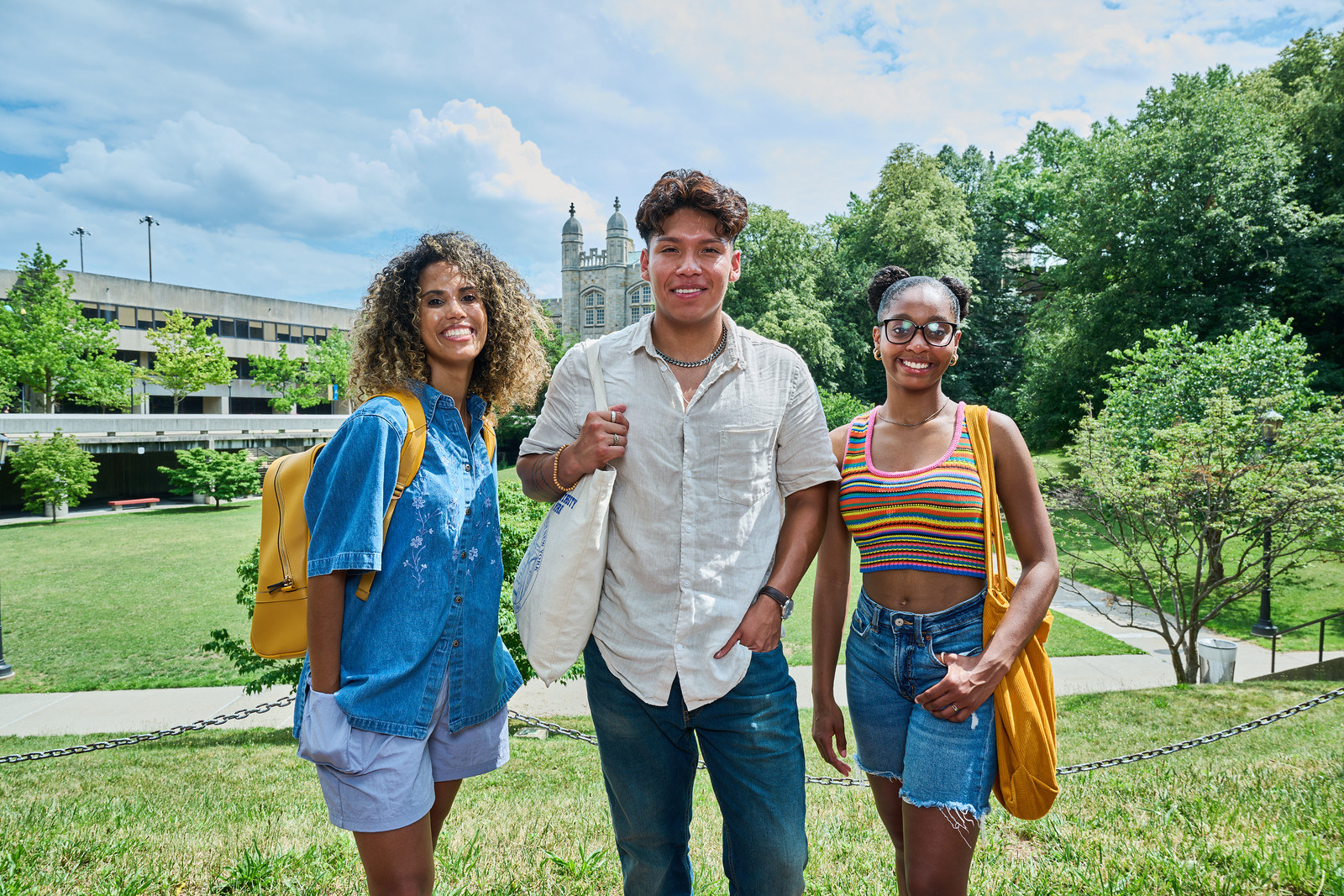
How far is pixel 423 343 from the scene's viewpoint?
258 cm

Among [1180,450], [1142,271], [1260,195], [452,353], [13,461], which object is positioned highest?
[1260,195]

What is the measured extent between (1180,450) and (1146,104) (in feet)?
81.0

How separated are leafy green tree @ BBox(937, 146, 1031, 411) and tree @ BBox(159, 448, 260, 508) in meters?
33.3

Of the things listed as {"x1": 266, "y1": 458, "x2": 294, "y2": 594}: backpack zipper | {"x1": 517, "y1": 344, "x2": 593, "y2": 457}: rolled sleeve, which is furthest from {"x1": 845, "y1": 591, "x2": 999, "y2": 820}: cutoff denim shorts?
{"x1": 266, "y1": 458, "x2": 294, "y2": 594}: backpack zipper

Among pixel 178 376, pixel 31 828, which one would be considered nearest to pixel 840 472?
pixel 31 828

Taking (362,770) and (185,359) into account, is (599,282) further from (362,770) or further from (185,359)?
(362,770)

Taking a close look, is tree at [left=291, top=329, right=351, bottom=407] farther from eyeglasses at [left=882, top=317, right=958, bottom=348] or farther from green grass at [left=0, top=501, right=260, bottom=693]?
eyeglasses at [left=882, top=317, right=958, bottom=348]

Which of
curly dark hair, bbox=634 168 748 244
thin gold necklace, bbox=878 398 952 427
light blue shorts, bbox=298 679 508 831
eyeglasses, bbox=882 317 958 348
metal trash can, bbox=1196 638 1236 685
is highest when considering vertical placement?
curly dark hair, bbox=634 168 748 244

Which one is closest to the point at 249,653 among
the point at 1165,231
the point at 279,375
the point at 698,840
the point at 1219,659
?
the point at 698,840

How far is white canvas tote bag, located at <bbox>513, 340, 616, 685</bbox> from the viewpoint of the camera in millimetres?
2307

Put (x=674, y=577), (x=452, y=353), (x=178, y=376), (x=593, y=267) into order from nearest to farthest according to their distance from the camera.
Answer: (x=674, y=577) → (x=452, y=353) → (x=178, y=376) → (x=593, y=267)

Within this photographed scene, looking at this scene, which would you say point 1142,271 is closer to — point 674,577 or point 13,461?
point 674,577

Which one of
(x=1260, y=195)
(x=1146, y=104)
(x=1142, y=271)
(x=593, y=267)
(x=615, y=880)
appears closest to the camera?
(x=615, y=880)

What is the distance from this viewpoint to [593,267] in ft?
224
